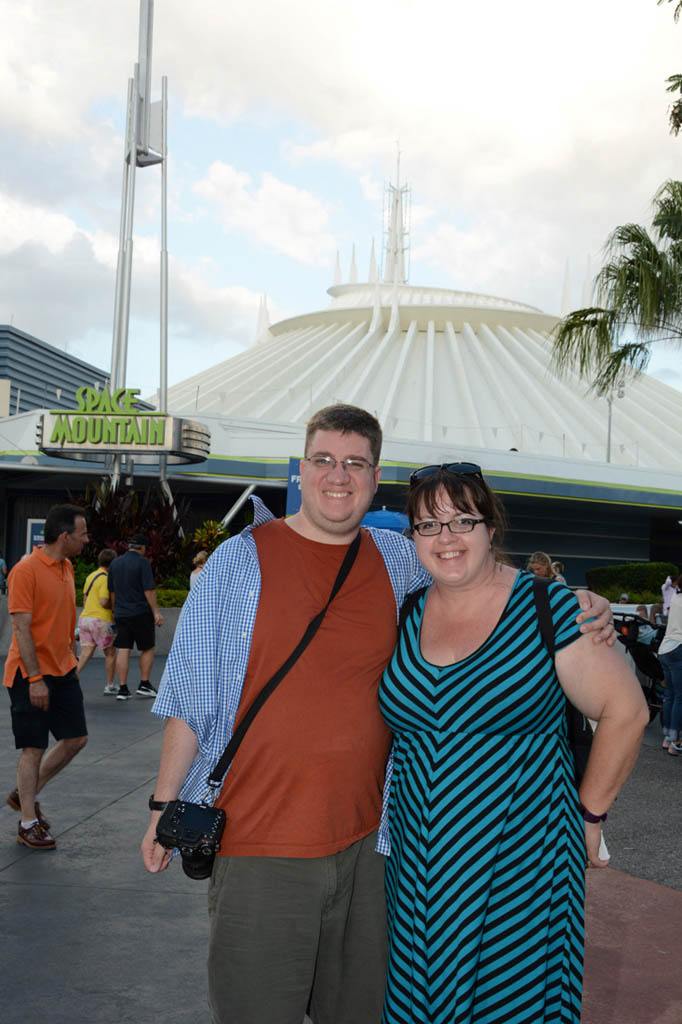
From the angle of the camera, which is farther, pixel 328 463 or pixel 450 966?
pixel 328 463

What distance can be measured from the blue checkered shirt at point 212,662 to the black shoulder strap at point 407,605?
44 cm

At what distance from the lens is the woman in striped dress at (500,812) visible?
240 cm

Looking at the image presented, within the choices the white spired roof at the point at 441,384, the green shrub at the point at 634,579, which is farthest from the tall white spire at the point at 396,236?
the green shrub at the point at 634,579

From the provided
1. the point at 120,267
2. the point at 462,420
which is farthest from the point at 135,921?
the point at 462,420

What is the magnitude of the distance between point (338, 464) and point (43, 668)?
3.56m

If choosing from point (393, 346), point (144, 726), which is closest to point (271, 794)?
point (144, 726)

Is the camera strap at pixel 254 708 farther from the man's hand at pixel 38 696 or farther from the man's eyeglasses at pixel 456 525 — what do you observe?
the man's hand at pixel 38 696

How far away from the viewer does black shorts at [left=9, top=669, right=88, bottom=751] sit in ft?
18.6

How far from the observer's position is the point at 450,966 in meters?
2.39

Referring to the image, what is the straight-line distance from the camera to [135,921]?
4434 mm

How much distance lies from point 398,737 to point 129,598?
9.30 m

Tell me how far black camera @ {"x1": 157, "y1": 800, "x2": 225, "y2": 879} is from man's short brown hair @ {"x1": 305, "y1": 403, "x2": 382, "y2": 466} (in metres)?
1.14

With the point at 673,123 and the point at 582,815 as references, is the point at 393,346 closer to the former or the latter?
the point at 673,123

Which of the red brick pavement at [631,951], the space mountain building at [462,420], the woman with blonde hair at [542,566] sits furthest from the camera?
the space mountain building at [462,420]
